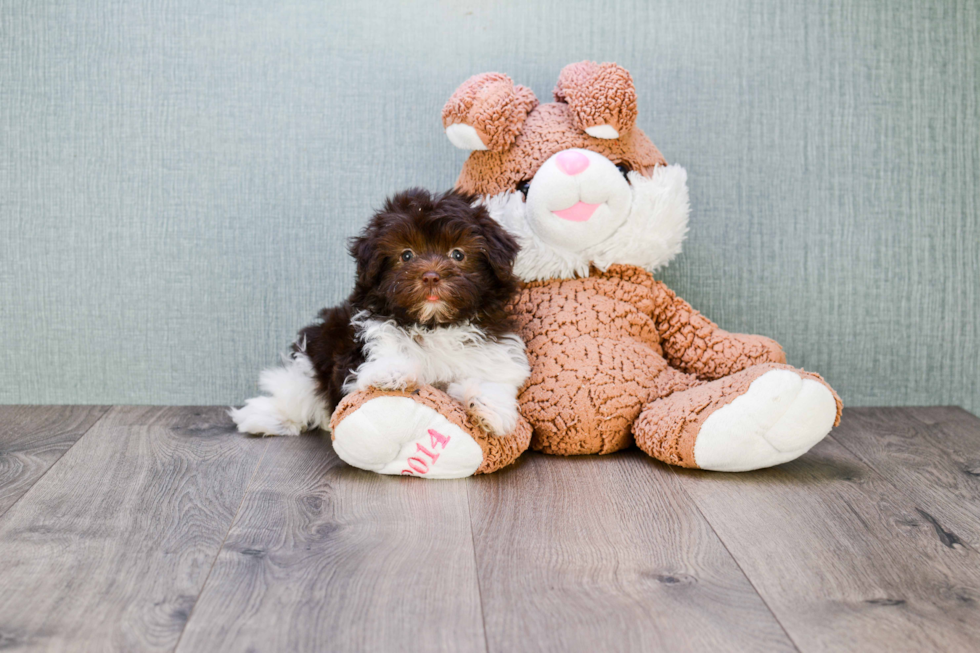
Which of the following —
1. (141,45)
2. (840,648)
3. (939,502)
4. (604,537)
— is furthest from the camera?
(141,45)

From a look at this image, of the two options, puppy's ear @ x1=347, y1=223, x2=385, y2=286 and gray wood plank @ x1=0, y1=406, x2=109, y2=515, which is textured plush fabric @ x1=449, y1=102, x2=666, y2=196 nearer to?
puppy's ear @ x1=347, y1=223, x2=385, y2=286

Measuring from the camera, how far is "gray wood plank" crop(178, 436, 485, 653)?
2.90 ft

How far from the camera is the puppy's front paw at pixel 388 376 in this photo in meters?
1.32

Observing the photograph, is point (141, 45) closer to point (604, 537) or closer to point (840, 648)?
point (604, 537)

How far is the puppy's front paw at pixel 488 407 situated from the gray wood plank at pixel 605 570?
0.31 feet

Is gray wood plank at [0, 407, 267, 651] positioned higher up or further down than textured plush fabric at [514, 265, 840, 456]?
further down

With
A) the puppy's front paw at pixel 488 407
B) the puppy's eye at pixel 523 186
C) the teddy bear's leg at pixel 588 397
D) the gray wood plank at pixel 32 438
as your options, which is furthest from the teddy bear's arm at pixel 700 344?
the gray wood plank at pixel 32 438

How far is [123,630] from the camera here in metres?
0.89

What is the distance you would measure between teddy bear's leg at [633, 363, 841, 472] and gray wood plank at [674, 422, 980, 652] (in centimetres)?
4

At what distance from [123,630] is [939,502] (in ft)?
3.94

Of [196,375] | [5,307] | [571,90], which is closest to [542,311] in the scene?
[571,90]

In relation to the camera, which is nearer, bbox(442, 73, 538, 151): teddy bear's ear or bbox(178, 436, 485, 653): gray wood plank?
bbox(178, 436, 485, 653): gray wood plank

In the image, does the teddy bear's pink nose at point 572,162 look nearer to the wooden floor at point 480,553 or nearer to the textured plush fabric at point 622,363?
the textured plush fabric at point 622,363

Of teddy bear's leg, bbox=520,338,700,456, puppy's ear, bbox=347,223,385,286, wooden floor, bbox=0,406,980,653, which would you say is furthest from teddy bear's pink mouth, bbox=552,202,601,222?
wooden floor, bbox=0,406,980,653
